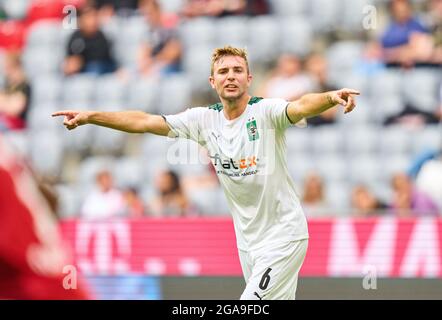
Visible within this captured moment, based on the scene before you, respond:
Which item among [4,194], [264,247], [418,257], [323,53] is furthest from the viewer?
[323,53]

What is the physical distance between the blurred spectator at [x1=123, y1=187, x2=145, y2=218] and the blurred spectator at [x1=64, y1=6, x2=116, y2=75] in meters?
2.56

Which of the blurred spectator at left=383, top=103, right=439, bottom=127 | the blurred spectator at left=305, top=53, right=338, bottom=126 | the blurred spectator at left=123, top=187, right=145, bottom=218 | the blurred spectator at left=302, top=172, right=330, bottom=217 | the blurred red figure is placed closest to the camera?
the blurred red figure

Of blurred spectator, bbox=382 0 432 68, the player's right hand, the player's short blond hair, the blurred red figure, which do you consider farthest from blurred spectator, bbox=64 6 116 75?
the blurred red figure

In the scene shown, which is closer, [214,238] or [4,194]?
[4,194]

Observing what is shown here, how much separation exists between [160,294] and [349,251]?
211 centimetres

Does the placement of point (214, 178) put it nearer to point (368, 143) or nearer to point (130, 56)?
point (368, 143)

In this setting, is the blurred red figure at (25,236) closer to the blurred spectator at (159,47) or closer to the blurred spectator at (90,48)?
the blurred spectator at (159,47)

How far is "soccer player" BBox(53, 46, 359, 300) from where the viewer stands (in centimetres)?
632

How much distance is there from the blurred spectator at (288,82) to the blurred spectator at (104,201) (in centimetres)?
239

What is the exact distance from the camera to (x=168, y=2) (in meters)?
14.5

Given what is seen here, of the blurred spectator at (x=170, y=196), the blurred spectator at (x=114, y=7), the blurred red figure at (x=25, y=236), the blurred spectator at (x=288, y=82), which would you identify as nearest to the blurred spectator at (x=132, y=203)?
the blurred spectator at (x=170, y=196)

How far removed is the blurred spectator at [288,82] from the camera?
1266 cm

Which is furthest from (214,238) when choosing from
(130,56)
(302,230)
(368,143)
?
(130,56)

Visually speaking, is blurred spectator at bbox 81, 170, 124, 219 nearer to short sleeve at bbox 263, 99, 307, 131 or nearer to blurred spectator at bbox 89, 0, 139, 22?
blurred spectator at bbox 89, 0, 139, 22
